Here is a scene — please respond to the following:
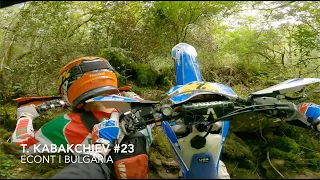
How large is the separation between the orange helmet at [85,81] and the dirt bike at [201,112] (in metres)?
0.14

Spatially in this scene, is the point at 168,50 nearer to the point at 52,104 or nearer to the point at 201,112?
the point at 52,104

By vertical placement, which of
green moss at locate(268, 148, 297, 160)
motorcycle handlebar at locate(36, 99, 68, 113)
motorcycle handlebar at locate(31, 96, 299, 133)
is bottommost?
green moss at locate(268, 148, 297, 160)

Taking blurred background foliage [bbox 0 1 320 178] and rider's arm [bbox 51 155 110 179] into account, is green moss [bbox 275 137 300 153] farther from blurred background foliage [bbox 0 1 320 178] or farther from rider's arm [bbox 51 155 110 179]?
rider's arm [bbox 51 155 110 179]

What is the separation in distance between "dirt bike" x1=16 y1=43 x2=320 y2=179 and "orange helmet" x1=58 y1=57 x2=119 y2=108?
14cm

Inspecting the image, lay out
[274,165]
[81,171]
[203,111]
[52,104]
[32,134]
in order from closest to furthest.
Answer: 1. [81,171]
2. [203,111]
3. [32,134]
4. [52,104]
5. [274,165]

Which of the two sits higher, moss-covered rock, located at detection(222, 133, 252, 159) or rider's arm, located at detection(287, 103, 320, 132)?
rider's arm, located at detection(287, 103, 320, 132)

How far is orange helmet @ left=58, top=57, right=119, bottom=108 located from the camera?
6.00 feet

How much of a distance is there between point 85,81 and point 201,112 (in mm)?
851

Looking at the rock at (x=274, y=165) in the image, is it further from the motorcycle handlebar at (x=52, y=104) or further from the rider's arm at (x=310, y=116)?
the motorcycle handlebar at (x=52, y=104)

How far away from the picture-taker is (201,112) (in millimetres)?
1368

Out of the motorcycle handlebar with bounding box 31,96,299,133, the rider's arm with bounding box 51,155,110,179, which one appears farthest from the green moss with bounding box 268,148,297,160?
the rider's arm with bounding box 51,155,110,179

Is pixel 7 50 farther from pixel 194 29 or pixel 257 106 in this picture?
pixel 257 106

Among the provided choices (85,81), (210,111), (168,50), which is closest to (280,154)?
(210,111)

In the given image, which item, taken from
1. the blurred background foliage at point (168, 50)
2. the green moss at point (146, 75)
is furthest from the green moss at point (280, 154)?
the green moss at point (146, 75)
